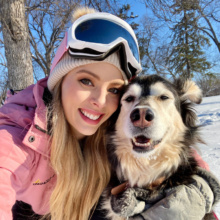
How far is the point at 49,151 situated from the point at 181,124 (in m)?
1.23

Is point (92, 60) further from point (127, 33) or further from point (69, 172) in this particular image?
point (69, 172)

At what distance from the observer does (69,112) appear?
1544 millimetres

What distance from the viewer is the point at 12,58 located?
3656mm

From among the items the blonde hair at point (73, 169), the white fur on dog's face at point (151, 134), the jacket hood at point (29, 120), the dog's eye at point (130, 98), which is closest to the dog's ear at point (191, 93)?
the white fur on dog's face at point (151, 134)

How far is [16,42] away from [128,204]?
350 cm

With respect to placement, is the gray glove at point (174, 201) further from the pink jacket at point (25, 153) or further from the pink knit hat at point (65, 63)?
the pink knit hat at point (65, 63)

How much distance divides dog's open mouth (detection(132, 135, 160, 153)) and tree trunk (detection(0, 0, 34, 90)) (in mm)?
2944

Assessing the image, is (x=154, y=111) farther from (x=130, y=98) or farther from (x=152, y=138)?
(x=130, y=98)

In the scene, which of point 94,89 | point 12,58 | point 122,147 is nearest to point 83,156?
point 122,147

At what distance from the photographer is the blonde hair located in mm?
1535

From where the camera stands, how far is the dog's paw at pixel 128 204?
4.60 feet

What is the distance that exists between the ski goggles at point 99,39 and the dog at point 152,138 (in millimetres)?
322

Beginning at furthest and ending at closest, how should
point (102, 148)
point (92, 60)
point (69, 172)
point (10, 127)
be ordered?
point (102, 148)
point (69, 172)
point (92, 60)
point (10, 127)

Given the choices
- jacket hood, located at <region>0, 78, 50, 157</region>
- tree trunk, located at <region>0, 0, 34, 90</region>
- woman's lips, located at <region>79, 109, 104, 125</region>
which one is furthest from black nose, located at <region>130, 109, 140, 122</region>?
tree trunk, located at <region>0, 0, 34, 90</region>
